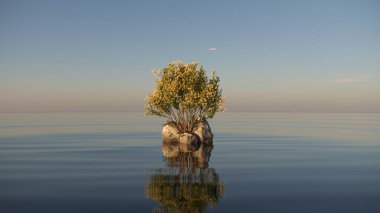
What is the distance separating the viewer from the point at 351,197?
69.5ft

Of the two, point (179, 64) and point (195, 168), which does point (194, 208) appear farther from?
point (179, 64)

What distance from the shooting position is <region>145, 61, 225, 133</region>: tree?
50.9 metres

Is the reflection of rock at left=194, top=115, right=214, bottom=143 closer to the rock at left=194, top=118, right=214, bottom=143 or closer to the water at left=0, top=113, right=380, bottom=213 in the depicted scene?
the rock at left=194, top=118, right=214, bottom=143

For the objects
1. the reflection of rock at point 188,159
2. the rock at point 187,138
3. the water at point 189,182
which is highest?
the rock at point 187,138

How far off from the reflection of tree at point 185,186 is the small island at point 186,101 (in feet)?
53.9

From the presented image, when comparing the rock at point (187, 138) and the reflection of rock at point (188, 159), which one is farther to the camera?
the rock at point (187, 138)

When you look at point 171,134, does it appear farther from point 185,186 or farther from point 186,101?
point 185,186

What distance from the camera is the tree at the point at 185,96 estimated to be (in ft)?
167

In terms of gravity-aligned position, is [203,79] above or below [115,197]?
above

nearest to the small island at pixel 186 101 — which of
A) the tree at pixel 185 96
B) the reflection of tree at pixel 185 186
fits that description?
the tree at pixel 185 96

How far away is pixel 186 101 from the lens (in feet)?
165

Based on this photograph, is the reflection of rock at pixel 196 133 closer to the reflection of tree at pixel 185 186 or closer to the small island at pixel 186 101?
the small island at pixel 186 101

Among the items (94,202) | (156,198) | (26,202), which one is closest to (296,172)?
(156,198)

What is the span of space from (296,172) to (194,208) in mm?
14352
